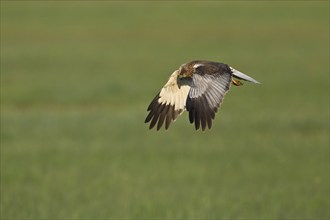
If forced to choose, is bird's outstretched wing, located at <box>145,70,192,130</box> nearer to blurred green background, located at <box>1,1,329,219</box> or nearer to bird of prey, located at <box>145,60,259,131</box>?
bird of prey, located at <box>145,60,259,131</box>

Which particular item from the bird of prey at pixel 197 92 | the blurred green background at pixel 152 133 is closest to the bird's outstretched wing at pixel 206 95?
the bird of prey at pixel 197 92

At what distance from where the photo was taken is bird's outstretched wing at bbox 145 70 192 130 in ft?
23.2

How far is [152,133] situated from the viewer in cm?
1477

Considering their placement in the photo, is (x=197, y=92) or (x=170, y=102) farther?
(x=170, y=102)

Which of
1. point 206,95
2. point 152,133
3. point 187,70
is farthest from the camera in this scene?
point 152,133

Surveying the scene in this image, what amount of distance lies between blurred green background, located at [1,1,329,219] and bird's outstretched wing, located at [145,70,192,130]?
194cm

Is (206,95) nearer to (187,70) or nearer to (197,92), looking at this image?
(197,92)

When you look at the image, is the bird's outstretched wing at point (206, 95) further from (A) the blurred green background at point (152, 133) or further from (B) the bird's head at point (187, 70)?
(A) the blurred green background at point (152, 133)

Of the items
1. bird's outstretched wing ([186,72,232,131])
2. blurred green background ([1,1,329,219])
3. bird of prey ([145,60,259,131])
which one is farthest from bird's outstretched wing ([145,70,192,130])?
blurred green background ([1,1,329,219])

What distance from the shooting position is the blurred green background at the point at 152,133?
389 inches

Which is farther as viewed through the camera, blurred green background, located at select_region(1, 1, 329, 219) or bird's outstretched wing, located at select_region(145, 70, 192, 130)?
blurred green background, located at select_region(1, 1, 329, 219)

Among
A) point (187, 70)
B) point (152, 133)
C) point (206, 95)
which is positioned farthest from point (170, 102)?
point (152, 133)

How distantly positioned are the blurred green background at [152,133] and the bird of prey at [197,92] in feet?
6.45

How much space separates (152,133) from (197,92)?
8.01 metres
